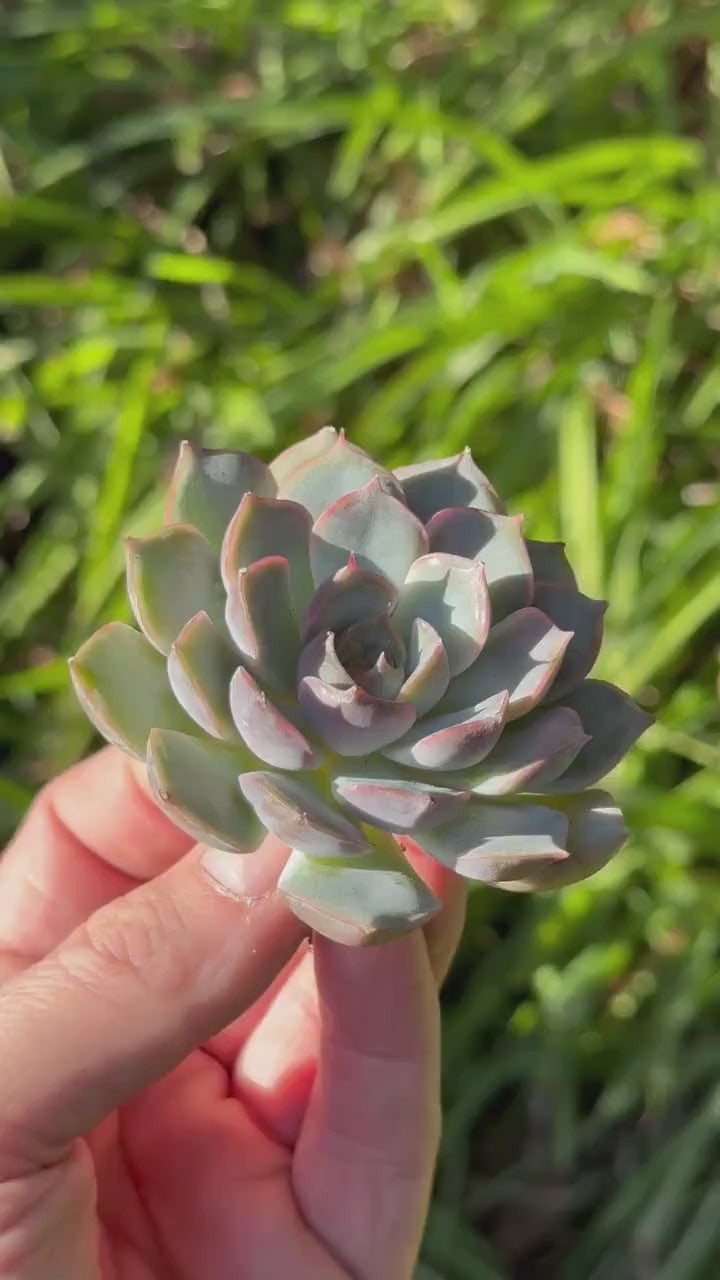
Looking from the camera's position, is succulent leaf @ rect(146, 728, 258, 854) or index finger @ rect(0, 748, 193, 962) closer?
succulent leaf @ rect(146, 728, 258, 854)

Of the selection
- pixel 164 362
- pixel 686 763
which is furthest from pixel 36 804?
pixel 686 763

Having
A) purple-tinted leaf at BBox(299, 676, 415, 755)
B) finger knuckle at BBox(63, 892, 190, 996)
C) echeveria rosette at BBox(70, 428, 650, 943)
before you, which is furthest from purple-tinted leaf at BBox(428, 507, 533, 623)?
finger knuckle at BBox(63, 892, 190, 996)

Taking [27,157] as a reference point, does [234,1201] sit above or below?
below

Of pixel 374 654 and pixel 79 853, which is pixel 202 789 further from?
pixel 79 853

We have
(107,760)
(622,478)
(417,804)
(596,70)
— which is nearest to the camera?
(417,804)

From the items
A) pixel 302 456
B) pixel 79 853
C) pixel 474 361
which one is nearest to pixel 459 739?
pixel 302 456

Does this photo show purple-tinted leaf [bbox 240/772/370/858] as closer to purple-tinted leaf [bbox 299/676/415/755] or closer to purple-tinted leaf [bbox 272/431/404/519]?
purple-tinted leaf [bbox 299/676/415/755]

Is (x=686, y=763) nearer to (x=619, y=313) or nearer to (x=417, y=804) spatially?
(x=619, y=313)

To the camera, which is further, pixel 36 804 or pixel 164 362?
pixel 164 362
